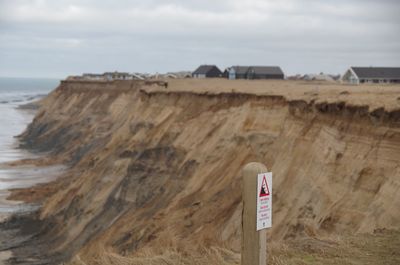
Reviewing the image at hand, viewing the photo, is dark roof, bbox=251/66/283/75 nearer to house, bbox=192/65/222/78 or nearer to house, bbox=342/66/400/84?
house, bbox=192/65/222/78

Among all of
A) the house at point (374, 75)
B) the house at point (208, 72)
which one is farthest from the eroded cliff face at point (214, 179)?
the house at point (208, 72)

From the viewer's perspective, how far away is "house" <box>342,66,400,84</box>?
204 feet

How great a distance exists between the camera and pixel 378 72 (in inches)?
2499

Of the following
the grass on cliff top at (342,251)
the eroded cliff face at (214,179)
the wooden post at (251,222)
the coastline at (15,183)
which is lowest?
the coastline at (15,183)

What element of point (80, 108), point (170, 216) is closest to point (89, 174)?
point (170, 216)

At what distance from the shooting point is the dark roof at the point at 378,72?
6300 centimetres

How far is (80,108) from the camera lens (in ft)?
280

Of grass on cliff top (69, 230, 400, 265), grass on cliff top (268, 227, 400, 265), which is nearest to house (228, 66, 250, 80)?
grass on cliff top (69, 230, 400, 265)

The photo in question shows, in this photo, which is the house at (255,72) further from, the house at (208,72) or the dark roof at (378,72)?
the dark roof at (378,72)

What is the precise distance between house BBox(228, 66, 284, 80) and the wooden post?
263 ft

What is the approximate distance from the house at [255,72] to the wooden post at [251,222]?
8022 centimetres

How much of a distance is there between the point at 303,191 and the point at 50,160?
44.6 m

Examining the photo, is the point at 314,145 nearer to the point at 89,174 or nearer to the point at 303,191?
the point at 303,191

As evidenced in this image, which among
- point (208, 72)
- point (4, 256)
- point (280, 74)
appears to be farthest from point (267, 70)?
point (4, 256)
